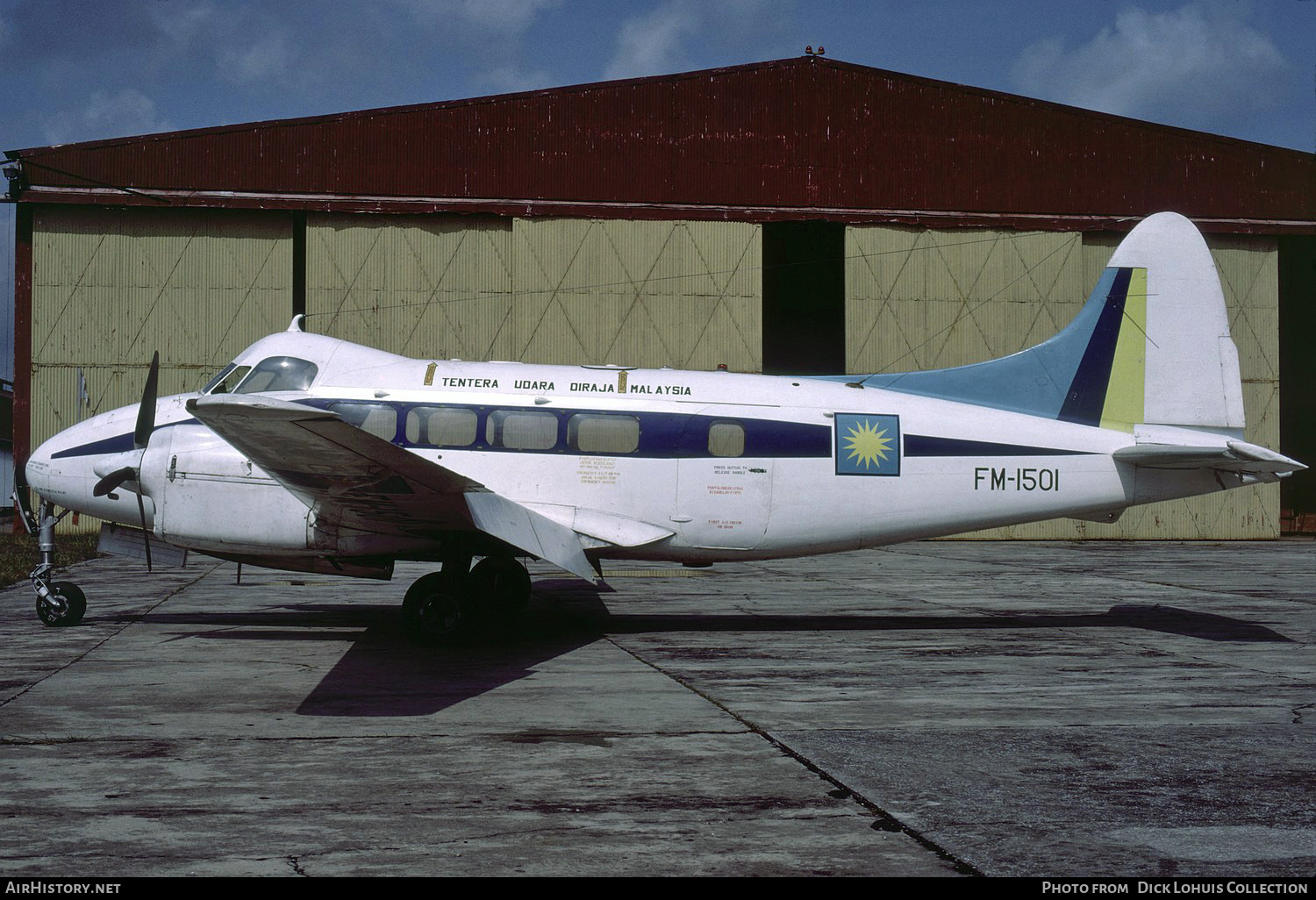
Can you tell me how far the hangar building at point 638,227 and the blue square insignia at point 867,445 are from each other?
1701 cm

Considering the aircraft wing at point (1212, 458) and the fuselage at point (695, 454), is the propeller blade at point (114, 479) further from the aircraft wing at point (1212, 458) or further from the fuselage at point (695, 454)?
the aircraft wing at point (1212, 458)

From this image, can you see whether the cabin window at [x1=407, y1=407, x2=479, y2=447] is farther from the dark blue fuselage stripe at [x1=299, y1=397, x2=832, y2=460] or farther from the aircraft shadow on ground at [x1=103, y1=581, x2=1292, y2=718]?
the aircraft shadow on ground at [x1=103, y1=581, x2=1292, y2=718]

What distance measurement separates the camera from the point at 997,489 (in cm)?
1309

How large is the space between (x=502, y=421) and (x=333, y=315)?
58.5 feet

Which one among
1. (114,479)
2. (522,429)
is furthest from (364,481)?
(114,479)

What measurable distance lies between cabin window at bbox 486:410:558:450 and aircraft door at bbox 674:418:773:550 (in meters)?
1.63

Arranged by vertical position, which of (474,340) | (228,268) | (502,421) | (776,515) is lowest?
(776,515)

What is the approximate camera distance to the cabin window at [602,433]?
12746 millimetres

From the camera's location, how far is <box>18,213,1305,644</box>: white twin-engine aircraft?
1171 cm

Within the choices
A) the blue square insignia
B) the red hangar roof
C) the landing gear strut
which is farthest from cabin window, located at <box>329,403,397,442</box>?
the red hangar roof

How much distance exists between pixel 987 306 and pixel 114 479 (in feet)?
84.3

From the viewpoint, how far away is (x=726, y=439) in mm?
12875
